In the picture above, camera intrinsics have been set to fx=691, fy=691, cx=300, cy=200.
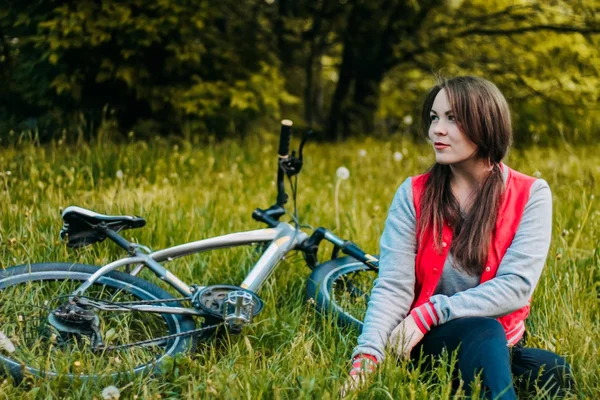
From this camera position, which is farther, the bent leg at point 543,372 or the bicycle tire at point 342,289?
the bicycle tire at point 342,289

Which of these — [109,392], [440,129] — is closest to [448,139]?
[440,129]

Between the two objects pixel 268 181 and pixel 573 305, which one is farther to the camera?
pixel 268 181

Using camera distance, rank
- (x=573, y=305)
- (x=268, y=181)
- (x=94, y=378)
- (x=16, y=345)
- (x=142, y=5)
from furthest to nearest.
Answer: (x=142, y=5) → (x=268, y=181) → (x=573, y=305) → (x=16, y=345) → (x=94, y=378)

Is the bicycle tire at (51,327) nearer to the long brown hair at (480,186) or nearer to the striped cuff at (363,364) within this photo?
the striped cuff at (363,364)

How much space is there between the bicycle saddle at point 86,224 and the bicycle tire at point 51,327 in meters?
0.15

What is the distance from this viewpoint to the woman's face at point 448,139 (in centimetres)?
244

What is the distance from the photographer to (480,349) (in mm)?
2207

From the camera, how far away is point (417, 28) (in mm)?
8117

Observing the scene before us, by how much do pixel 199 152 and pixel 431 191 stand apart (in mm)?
3392

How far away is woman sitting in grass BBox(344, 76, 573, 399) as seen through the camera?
2.37m

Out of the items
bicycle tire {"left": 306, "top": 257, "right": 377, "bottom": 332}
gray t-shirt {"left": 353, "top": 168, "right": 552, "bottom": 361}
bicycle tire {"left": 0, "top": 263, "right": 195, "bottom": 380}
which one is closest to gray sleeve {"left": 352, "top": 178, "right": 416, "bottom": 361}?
gray t-shirt {"left": 353, "top": 168, "right": 552, "bottom": 361}

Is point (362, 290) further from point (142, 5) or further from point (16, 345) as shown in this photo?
point (142, 5)

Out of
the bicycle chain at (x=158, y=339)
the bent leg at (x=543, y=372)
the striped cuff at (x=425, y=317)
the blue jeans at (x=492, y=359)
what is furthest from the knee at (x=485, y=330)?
the bicycle chain at (x=158, y=339)

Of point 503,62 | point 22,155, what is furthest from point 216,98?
point 503,62
